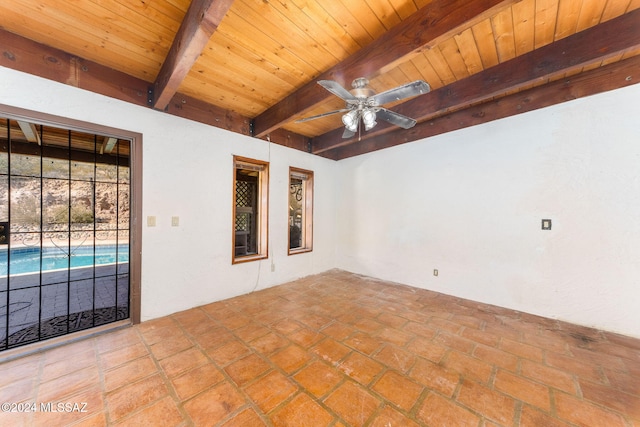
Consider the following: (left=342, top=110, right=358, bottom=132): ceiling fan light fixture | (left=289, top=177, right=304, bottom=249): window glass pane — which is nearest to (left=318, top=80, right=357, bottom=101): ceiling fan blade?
(left=342, top=110, right=358, bottom=132): ceiling fan light fixture

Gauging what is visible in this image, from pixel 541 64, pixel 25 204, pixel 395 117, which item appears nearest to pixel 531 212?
pixel 541 64

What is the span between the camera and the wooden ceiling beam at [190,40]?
4.53ft

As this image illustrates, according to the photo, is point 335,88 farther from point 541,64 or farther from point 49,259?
point 49,259

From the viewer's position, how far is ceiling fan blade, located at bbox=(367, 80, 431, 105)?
174 centimetres

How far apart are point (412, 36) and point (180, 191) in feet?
9.23

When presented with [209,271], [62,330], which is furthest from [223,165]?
[62,330]

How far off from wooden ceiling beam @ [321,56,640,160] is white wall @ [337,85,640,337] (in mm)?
99

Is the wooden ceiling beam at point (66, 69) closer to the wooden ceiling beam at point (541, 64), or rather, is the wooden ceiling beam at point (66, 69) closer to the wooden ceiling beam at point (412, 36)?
the wooden ceiling beam at point (412, 36)

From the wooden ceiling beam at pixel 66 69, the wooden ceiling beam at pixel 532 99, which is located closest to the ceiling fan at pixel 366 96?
the wooden ceiling beam at pixel 532 99

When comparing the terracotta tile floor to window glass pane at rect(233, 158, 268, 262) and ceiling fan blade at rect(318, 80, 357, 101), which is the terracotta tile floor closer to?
window glass pane at rect(233, 158, 268, 262)

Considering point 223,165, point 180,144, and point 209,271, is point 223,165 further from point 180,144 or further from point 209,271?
point 209,271

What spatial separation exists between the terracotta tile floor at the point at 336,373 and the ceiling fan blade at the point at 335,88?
2.21m

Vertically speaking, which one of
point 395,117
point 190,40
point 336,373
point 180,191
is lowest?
point 336,373

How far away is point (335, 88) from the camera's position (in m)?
1.85
